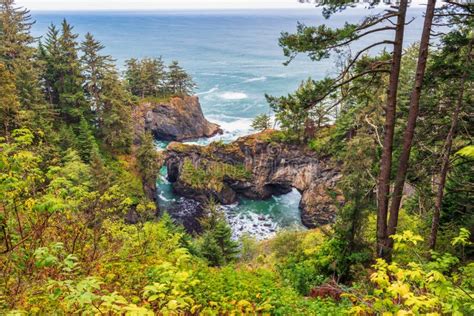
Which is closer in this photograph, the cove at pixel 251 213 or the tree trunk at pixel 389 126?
the tree trunk at pixel 389 126

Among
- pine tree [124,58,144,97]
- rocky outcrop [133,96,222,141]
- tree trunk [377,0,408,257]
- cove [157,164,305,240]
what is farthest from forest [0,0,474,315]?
pine tree [124,58,144,97]

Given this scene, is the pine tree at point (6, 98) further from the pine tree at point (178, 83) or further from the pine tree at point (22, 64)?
the pine tree at point (178, 83)

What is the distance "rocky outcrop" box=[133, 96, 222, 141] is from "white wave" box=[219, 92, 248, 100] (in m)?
17.9

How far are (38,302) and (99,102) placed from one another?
33880mm

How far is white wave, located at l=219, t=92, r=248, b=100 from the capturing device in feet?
244

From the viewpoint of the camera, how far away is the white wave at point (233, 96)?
74.5m

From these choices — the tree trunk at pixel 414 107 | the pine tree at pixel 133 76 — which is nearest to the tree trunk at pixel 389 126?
the tree trunk at pixel 414 107

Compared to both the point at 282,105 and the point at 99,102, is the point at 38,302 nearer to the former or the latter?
the point at 282,105

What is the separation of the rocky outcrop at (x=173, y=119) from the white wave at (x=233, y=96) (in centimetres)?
1790

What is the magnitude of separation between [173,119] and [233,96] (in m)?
23.9

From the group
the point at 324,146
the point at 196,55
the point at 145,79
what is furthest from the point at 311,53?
the point at 196,55

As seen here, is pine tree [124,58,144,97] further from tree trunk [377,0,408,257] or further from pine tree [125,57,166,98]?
tree trunk [377,0,408,257]

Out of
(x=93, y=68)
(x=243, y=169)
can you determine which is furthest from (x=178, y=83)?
(x=243, y=169)

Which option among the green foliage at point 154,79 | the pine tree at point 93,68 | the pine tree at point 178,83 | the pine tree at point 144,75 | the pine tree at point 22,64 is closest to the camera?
the pine tree at point 22,64
